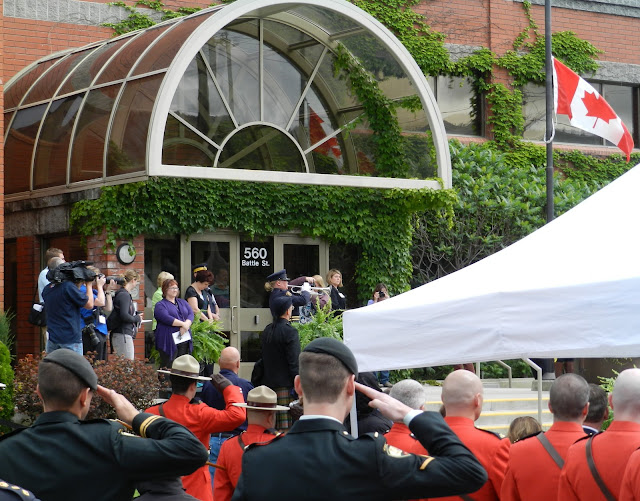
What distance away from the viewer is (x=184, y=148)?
14555mm

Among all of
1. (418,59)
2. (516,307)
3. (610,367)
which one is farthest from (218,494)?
(418,59)

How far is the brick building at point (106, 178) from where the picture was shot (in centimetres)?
1498

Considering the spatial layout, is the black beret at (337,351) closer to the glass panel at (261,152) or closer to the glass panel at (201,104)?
the glass panel at (201,104)

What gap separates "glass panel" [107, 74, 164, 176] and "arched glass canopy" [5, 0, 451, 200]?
Result: 0.02m

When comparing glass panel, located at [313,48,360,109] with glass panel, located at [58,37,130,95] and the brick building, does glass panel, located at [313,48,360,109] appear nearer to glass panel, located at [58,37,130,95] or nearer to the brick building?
the brick building

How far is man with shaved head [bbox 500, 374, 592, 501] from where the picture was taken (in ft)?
15.4

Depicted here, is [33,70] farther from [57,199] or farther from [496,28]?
[496,28]

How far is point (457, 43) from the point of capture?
21.5 metres

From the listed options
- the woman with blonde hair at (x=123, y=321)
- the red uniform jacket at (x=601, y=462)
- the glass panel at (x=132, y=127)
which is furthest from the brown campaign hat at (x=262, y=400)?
the glass panel at (x=132, y=127)

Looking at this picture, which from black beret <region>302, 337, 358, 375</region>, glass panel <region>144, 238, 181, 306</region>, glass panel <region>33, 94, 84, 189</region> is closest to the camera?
black beret <region>302, 337, 358, 375</region>

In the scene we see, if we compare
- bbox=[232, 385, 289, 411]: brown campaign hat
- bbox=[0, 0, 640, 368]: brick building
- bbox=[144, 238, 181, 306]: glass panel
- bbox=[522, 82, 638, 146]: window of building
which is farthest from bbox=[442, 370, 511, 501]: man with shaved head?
bbox=[522, 82, 638, 146]: window of building

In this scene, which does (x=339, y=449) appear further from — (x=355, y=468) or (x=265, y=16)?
(x=265, y=16)

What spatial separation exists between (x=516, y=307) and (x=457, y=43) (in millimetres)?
16599

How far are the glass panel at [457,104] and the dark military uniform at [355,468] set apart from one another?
18380mm
